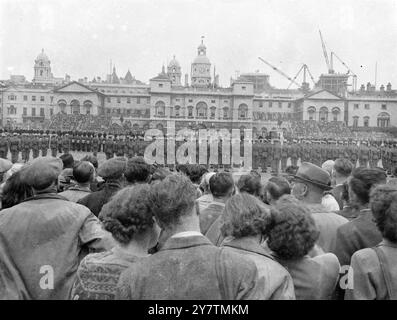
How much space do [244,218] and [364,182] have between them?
1777 mm

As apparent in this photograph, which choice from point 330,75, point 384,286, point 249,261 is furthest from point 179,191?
point 330,75

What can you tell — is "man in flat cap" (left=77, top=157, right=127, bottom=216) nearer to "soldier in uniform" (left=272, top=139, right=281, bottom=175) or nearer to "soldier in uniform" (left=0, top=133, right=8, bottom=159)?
"soldier in uniform" (left=0, top=133, right=8, bottom=159)

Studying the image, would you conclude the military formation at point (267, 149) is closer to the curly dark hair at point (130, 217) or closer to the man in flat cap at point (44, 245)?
the man in flat cap at point (44, 245)

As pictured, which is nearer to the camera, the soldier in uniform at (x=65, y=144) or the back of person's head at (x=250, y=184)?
the back of person's head at (x=250, y=184)

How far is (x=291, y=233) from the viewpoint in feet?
11.0

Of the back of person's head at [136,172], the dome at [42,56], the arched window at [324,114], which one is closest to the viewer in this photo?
the back of person's head at [136,172]

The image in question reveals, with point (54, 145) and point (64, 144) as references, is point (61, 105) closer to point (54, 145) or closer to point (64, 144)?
point (64, 144)

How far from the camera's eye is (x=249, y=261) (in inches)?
110

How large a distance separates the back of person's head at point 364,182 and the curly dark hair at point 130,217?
83.2 inches

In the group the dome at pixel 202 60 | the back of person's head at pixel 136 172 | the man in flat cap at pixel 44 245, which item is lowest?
the man in flat cap at pixel 44 245

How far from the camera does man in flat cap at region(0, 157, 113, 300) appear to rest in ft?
12.4

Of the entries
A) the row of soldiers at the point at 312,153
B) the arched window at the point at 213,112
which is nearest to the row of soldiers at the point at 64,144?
the row of soldiers at the point at 312,153

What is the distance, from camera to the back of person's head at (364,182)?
444 cm
